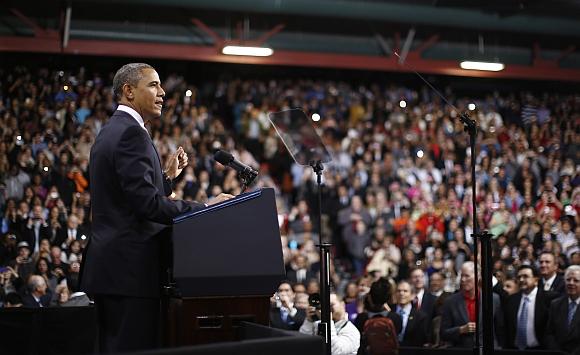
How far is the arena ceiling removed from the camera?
13.1 meters

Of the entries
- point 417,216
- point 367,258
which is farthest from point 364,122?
point 367,258

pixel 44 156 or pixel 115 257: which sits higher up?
pixel 44 156

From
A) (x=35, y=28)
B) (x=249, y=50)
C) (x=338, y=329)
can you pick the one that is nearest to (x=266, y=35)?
(x=249, y=50)

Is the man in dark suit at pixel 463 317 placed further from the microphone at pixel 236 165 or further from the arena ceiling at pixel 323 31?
the arena ceiling at pixel 323 31

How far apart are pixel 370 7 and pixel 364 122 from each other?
193 cm

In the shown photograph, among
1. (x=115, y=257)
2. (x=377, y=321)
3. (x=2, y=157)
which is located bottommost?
(x=377, y=321)

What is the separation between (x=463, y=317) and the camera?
22.3 ft

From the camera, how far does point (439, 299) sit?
716 cm

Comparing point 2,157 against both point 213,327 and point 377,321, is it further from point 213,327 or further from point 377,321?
point 213,327

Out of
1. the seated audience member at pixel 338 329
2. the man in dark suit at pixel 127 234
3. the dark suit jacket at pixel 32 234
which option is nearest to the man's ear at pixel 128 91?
the man in dark suit at pixel 127 234

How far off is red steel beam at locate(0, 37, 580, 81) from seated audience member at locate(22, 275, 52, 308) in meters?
6.52

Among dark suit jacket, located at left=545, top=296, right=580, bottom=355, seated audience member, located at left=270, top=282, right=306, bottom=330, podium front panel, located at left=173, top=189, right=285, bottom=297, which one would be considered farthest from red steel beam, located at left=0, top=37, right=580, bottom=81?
podium front panel, located at left=173, top=189, right=285, bottom=297

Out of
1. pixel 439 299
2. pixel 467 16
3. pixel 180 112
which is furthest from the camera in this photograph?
pixel 467 16

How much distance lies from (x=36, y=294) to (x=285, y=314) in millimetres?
2108
